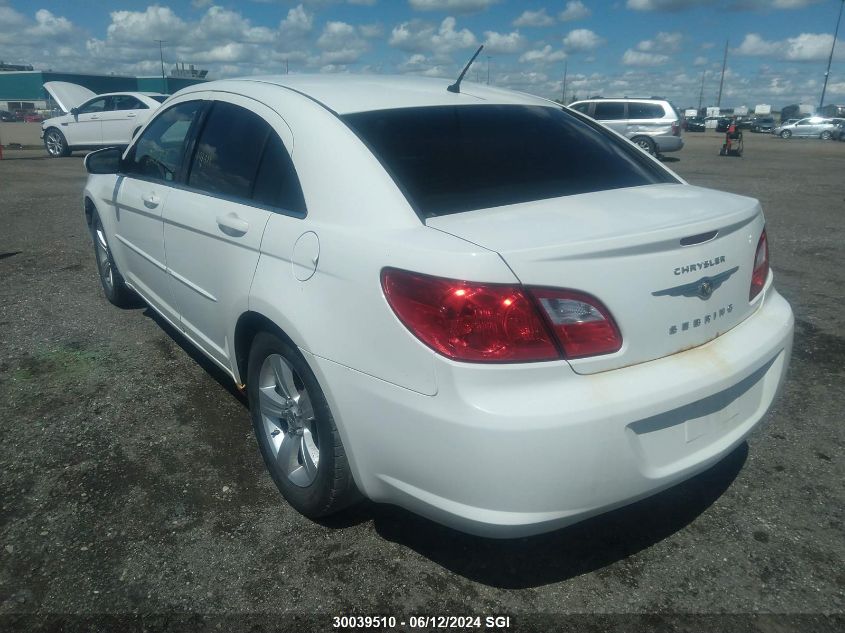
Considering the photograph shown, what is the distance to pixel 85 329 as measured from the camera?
4.79 meters

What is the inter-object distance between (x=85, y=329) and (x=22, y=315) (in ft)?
2.34

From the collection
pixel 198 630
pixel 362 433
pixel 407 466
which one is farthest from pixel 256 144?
pixel 198 630

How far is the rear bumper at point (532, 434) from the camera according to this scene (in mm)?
1822

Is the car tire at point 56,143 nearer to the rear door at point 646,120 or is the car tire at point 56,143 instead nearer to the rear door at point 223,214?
the rear door at point 646,120

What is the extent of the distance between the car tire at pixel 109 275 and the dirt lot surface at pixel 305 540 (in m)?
1.16

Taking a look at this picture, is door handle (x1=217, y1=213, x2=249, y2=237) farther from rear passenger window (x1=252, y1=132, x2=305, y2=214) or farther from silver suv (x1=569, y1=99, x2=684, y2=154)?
silver suv (x1=569, y1=99, x2=684, y2=154)

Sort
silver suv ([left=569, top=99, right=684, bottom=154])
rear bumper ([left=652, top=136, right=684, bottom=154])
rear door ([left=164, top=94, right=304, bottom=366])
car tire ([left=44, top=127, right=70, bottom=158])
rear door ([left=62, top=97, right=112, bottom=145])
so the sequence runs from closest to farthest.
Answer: rear door ([left=164, top=94, right=304, bottom=366]) < rear door ([left=62, top=97, right=112, bottom=145]) < car tire ([left=44, top=127, right=70, bottom=158]) < rear bumper ([left=652, top=136, right=684, bottom=154]) < silver suv ([left=569, top=99, right=684, bottom=154])

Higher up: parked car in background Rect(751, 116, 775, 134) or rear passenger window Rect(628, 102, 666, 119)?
rear passenger window Rect(628, 102, 666, 119)

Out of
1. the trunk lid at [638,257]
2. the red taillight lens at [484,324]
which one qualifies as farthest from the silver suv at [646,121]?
the red taillight lens at [484,324]

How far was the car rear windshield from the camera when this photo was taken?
2.35m

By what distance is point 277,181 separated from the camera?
2635 millimetres

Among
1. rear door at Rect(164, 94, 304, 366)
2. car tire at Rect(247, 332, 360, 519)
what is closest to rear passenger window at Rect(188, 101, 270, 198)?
rear door at Rect(164, 94, 304, 366)

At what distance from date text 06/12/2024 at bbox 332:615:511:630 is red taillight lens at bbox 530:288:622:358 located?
92 cm

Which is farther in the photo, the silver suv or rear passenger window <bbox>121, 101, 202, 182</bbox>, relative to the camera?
the silver suv
